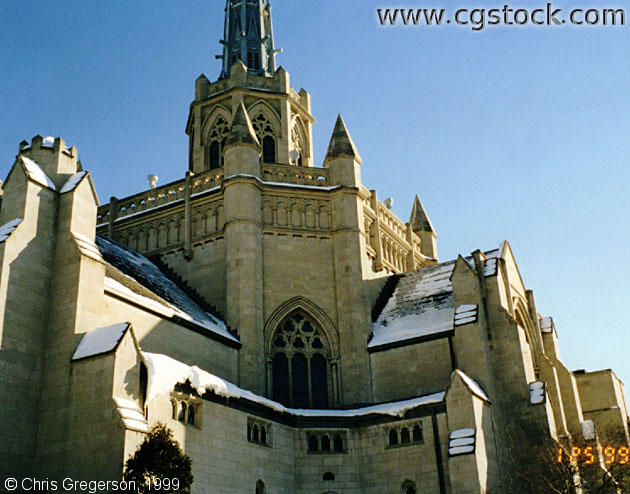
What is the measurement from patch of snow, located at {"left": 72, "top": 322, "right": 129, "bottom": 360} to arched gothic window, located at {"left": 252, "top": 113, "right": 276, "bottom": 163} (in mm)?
20017

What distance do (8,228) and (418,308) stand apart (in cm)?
1823

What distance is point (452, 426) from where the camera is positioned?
2770 cm

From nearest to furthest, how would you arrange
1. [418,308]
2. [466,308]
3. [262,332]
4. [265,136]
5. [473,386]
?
[473,386] → [466,308] → [262,332] → [418,308] → [265,136]

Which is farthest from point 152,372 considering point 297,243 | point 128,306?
point 297,243

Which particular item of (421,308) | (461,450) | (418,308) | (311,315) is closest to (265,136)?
(311,315)

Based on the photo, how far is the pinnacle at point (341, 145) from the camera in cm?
3706

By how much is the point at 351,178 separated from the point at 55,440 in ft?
63.0

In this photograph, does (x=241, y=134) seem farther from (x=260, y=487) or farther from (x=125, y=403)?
(x=125, y=403)

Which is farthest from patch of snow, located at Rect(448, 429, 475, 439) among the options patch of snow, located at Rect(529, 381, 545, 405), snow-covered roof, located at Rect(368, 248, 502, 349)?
snow-covered roof, located at Rect(368, 248, 502, 349)

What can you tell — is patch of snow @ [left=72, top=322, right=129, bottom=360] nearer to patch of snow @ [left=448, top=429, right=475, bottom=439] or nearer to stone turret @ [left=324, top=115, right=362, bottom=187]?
patch of snow @ [left=448, top=429, right=475, bottom=439]

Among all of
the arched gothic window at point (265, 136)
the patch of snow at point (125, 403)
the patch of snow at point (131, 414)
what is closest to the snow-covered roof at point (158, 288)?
the patch of snow at point (125, 403)

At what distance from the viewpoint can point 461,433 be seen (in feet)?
89.3

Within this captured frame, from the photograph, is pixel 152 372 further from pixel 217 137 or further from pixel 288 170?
pixel 217 137
